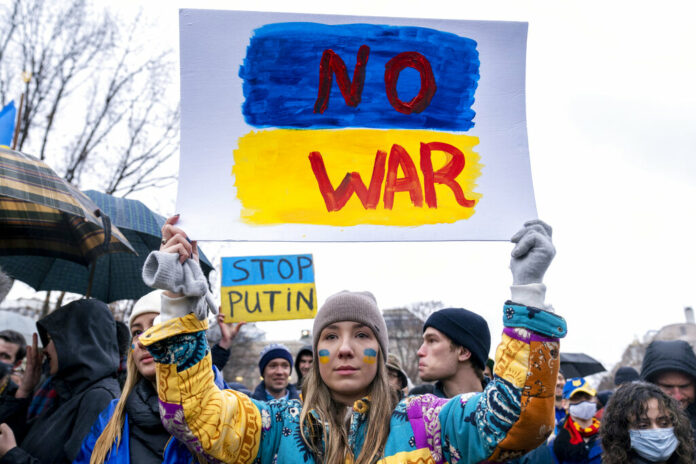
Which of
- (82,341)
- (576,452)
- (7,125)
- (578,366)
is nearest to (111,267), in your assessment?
(7,125)

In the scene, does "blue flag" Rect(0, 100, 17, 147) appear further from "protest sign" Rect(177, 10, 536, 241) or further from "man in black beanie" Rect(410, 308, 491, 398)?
"man in black beanie" Rect(410, 308, 491, 398)

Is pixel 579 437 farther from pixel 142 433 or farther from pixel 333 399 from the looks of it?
→ pixel 142 433

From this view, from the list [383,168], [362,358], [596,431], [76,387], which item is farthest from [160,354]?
[596,431]

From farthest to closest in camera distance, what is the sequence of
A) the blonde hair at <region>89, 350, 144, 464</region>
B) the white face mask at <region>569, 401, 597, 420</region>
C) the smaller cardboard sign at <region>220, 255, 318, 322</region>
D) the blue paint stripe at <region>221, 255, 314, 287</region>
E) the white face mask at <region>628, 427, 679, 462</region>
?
1. the blue paint stripe at <region>221, 255, 314, 287</region>
2. the smaller cardboard sign at <region>220, 255, 318, 322</region>
3. the white face mask at <region>569, 401, 597, 420</region>
4. the white face mask at <region>628, 427, 679, 462</region>
5. the blonde hair at <region>89, 350, 144, 464</region>

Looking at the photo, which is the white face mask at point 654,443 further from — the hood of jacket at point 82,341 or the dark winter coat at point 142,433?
the hood of jacket at point 82,341

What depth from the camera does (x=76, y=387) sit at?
137 inches

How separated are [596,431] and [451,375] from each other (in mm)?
2275

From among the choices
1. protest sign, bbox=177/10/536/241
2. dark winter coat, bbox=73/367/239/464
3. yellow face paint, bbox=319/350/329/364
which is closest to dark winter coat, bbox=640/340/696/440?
protest sign, bbox=177/10/536/241

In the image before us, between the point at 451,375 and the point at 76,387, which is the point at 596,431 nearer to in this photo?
the point at 451,375

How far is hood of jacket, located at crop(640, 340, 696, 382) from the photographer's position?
3.85 metres

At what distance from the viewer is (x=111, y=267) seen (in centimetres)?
501

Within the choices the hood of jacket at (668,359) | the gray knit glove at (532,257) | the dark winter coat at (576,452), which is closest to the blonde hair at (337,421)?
the gray knit glove at (532,257)

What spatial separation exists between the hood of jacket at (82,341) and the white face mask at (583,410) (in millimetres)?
3619

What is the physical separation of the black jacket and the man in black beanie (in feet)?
5.77
